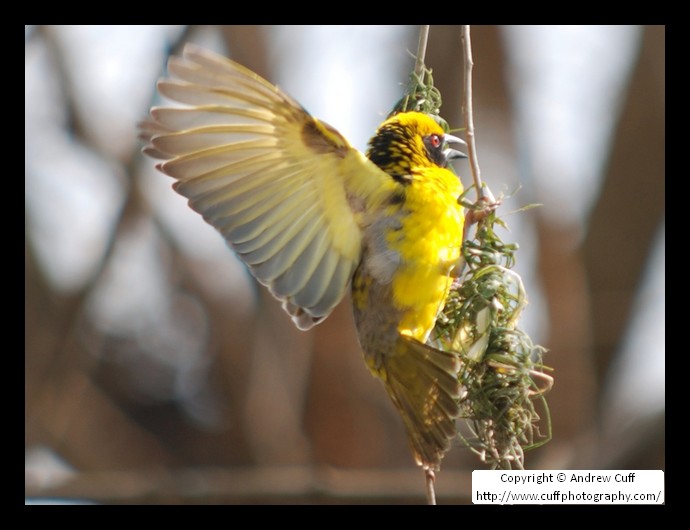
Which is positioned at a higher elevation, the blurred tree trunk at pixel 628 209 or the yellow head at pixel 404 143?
the blurred tree trunk at pixel 628 209

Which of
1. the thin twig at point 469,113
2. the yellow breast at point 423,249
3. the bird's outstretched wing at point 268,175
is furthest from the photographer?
the yellow breast at point 423,249

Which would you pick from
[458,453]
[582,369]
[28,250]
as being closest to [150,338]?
[28,250]

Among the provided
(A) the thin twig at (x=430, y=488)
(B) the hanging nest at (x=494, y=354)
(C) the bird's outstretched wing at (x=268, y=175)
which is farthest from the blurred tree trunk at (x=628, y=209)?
(A) the thin twig at (x=430, y=488)

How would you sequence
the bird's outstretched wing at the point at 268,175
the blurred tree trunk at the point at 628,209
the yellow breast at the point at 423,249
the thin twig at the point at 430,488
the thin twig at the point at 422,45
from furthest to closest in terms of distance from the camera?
the blurred tree trunk at the point at 628,209
the yellow breast at the point at 423,249
the thin twig at the point at 422,45
the bird's outstretched wing at the point at 268,175
the thin twig at the point at 430,488

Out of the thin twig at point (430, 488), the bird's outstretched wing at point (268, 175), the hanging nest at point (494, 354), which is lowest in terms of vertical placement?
the thin twig at point (430, 488)

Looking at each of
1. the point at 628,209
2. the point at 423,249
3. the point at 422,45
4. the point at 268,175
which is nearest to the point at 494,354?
the point at 423,249

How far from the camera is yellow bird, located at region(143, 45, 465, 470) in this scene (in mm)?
3973

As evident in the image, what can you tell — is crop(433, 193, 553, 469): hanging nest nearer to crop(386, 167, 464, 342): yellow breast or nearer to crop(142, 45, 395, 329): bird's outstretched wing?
crop(386, 167, 464, 342): yellow breast

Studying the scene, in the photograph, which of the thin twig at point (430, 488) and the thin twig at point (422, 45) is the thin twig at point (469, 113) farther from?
the thin twig at point (430, 488)

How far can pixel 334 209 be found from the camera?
423cm

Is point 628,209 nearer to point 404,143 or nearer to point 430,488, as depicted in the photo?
point 404,143

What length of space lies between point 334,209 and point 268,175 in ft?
1.04

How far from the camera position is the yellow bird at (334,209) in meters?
3.97

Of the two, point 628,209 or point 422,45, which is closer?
point 422,45
